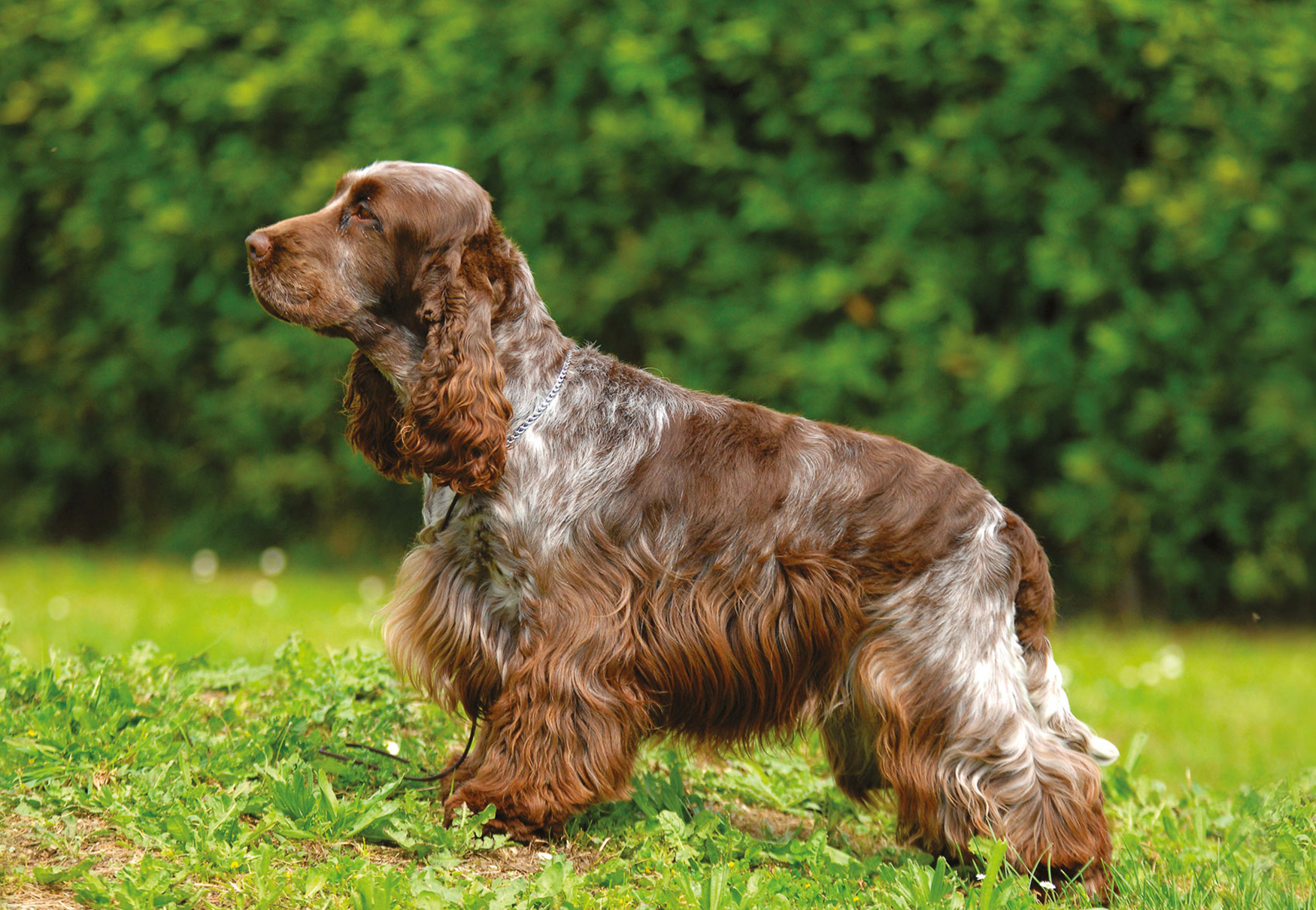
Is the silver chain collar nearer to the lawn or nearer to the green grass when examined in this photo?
the lawn

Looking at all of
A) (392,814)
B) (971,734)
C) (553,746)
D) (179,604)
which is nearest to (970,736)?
(971,734)

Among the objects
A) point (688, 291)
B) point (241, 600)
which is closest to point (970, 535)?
point (688, 291)

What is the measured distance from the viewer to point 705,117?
21.8ft

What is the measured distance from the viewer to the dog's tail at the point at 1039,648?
3355 mm

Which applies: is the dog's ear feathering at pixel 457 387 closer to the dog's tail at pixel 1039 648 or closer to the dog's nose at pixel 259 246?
the dog's nose at pixel 259 246

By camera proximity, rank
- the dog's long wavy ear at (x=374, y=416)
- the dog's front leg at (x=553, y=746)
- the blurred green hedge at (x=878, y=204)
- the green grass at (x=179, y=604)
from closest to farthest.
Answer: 1. the dog's front leg at (x=553, y=746)
2. the dog's long wavy ear at (x=374, y=416)
3. the green grass at (x=179, y=604)
4. the blurred green hedge at (x=878, y=204)

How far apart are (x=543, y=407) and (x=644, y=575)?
49 cm

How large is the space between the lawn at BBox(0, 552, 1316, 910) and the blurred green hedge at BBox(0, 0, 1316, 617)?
1.55 meters

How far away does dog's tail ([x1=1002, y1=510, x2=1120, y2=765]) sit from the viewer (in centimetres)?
336

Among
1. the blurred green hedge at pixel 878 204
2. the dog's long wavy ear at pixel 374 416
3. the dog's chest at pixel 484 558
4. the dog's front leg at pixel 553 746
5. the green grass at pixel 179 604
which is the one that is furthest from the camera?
the blurred green hedge at pixel 878 204

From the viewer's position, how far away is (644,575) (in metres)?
3.34

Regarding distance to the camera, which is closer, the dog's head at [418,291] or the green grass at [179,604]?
the dog's head at [418,291]

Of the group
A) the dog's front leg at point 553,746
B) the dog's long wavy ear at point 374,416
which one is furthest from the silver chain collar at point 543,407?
the dog's front leg at point 553,746

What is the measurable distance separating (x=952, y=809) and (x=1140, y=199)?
12.1ft
